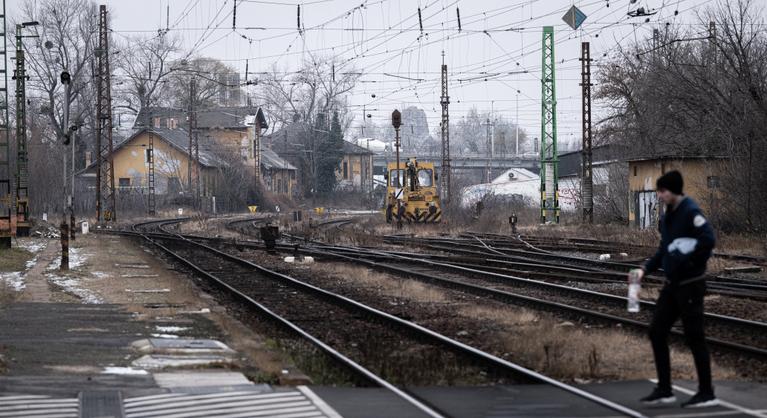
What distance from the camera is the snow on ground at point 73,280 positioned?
697 inches

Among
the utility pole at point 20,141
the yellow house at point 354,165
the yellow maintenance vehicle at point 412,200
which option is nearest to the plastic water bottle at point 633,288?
the utility pole at point 20,141

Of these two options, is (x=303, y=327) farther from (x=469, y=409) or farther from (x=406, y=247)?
(x=406, y=247)

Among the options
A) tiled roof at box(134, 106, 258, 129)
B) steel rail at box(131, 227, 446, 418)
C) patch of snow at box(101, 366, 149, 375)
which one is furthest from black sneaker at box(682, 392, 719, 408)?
tiled roof at box(134, 106, 258, 129)

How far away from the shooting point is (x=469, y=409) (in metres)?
7.99

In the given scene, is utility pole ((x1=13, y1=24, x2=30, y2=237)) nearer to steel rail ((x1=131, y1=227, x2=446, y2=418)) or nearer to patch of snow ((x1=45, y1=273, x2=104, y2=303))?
patch of snow ((x1=45, y1=273, x2=104, y2=303))

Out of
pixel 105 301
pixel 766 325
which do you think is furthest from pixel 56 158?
pixel 766 325

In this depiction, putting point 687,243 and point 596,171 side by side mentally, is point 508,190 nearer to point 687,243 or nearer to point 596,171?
point 596,171

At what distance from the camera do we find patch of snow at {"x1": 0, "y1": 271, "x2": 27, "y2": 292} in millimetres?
19125

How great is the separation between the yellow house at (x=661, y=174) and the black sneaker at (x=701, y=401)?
26.7 m

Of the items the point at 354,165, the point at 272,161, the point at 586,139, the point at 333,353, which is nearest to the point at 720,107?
the point at 586,139

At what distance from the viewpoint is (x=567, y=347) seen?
1128 cm

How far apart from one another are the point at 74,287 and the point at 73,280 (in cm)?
160

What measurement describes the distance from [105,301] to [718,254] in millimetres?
14938

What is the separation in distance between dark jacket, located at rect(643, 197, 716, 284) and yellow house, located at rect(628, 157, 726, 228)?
2643 centimetres
